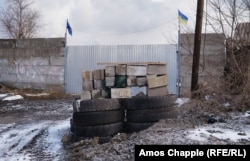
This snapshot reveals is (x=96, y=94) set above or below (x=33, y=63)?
below

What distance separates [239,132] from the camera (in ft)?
18.9

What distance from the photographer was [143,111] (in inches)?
255

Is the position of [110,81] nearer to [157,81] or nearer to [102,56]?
[157,81]

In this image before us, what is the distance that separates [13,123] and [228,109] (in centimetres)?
582

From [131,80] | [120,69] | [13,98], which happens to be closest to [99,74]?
[120,69]

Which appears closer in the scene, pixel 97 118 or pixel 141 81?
pixel 97 118

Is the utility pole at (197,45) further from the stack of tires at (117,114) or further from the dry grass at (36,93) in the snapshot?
the dry grass at (36,93)

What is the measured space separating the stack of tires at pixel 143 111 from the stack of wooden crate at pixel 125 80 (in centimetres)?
27

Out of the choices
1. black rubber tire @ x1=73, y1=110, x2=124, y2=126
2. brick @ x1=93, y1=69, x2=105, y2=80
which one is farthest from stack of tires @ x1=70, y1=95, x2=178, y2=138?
brick @ x1=93, y1=69, x2=105, y2=80

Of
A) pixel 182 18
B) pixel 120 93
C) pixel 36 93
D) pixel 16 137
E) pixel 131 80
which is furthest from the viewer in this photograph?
pixel 36 93

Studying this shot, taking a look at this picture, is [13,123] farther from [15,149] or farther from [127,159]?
[127,159]

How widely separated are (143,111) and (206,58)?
24.5 feet

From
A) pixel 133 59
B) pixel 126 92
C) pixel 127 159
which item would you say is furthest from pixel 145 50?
pixel 127 159

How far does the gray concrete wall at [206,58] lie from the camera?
12680mm
